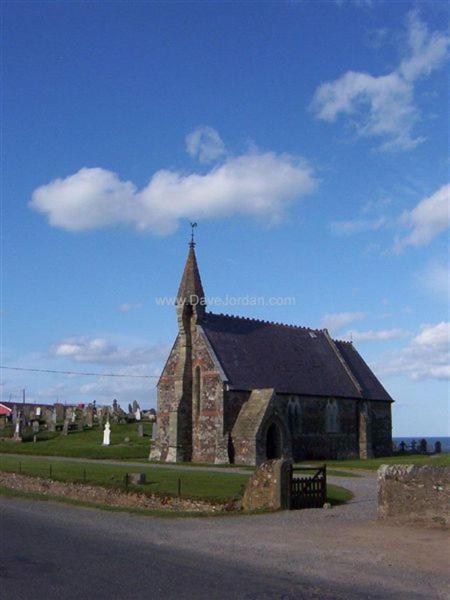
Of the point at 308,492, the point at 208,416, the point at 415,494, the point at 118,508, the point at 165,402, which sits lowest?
the point at 118,508

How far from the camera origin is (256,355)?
46688 millimetres

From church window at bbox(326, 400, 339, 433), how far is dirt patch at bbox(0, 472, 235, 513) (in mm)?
25529

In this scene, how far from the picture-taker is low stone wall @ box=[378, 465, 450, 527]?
16781 mm

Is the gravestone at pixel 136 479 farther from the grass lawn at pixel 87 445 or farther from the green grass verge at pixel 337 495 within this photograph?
the grass lawn at pixel 87 445

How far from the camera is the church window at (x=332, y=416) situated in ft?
161

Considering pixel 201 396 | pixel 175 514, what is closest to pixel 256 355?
pixel 201 396

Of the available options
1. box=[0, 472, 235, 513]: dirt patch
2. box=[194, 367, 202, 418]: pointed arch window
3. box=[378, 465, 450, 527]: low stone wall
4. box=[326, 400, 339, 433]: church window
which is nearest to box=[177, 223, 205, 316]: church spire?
box=[194, 367, 202, 418]: pointed arch window

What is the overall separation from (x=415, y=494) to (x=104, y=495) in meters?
12.5

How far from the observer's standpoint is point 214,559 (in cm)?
1270

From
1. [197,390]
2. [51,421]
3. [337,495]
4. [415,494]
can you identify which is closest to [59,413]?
[51,421]

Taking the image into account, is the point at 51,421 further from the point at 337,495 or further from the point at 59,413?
the point at 337,495

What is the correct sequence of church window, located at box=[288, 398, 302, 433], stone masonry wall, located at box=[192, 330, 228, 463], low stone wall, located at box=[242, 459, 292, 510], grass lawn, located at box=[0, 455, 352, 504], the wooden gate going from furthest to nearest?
church window, located at box=[288, 398, 302, 433], stone masonry wall, located at box=[192, 330, 228, 463], grass lawn, located at box=[0, 455, 352, 504], the wooden gate, low stone wall, located at box=[242, 459, 292, 510]

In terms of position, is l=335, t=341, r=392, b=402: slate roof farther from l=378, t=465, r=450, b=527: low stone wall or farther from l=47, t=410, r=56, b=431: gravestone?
l=378, t=465, r=450, b=527: low stone wall

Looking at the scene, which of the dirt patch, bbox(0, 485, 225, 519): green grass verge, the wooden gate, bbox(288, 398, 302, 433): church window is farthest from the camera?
bbox(288, 398, 302, 433): church window
